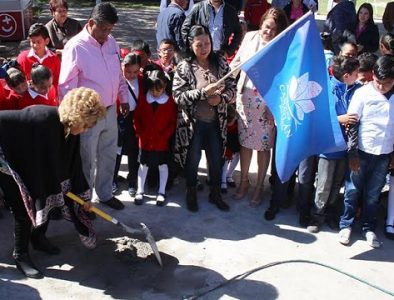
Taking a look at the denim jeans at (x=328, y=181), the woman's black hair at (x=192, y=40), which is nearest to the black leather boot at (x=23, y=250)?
the woman's black hair at (x=192, y=40)

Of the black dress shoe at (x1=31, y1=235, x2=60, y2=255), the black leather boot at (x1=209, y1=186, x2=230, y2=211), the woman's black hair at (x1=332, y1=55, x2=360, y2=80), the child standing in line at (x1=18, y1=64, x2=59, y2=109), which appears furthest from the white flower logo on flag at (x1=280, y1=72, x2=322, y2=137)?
the black dress shoe at (x1=31, y1=235, x2=60, y2=255)

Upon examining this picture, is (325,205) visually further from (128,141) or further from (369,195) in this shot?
(128,141)

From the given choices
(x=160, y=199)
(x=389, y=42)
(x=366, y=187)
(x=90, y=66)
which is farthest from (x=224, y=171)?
(x=389, y=42)

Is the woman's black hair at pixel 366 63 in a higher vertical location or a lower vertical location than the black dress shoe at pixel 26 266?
higher

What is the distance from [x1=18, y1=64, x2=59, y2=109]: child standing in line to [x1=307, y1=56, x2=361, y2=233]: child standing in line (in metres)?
2.55

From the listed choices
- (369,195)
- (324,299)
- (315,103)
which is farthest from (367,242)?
(315,103)

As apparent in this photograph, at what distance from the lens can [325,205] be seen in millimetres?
5113

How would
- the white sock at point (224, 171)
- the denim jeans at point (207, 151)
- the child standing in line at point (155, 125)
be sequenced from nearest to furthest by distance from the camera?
the denim jeans at point (207, 151)
the child standing in line at point (155, 125)
the white sock at point (224, 171)

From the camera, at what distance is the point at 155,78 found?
5156 millimetres

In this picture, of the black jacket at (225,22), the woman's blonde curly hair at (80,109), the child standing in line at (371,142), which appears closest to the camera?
the woman's blonde curly hair at (80,109)

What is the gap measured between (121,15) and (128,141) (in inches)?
462

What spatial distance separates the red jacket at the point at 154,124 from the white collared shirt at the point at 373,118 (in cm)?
176

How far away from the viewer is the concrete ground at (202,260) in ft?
13.4

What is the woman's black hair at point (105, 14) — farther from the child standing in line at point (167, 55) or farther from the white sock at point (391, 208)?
the white sock at point (391, 208)
